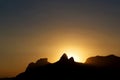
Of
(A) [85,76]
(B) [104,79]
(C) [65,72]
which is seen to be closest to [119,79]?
(B) [104,79]

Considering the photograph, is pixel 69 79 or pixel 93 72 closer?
pixel 69 79

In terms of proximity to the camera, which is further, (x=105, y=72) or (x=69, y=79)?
(x=105, y=72)

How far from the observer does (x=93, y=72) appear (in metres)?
199

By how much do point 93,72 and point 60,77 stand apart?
23.7 metres

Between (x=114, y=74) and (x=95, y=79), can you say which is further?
(x=114, y=74)

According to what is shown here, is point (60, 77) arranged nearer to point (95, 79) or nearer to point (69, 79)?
point (69, 79)

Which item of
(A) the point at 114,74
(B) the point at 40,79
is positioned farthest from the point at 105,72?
(B) the point at 40,79

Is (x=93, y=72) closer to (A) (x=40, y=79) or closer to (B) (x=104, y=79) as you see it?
(B) (x=104, y=79)

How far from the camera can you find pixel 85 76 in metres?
190

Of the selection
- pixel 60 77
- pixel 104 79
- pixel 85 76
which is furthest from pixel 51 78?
pixel 104 79

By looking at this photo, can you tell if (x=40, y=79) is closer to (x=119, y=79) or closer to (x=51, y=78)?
(x=51, y=78)

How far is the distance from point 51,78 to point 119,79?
44.2 meters

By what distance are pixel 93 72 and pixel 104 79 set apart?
59.7 feet

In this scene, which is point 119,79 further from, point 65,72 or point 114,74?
point 65,72
